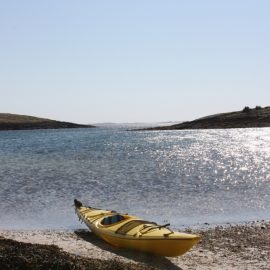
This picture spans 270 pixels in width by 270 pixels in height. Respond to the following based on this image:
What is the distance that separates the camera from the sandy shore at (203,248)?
497 inches

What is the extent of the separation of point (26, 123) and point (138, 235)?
161654 millimetres

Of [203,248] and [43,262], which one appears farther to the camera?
[203,248]

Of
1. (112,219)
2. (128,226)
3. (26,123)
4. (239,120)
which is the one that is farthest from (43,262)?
(26,123)

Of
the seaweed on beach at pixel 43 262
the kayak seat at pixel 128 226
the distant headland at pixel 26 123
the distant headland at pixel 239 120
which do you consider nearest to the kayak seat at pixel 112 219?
the kayak seat at pixel 128 226

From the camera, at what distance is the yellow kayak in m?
12.8

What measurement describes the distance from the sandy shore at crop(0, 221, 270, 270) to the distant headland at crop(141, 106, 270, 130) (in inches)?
3892

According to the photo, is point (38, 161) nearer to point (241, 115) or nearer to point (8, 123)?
point (241, 115)

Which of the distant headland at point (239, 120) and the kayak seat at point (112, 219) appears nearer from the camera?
the kayak seat at point (112, 219)

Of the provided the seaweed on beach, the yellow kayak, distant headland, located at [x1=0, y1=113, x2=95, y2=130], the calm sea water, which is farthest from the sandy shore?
distant headland, located at [x1=0, y1=113, x2=95, y2=130]

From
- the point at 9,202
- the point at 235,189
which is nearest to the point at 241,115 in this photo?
the point at 235,189

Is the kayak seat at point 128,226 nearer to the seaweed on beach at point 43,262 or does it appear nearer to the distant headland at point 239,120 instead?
the seaweed on beach at point 43,262

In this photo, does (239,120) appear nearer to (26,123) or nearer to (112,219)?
(26,123)

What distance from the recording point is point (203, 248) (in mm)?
14352

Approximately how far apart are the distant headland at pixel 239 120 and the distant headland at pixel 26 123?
60.9 metres
